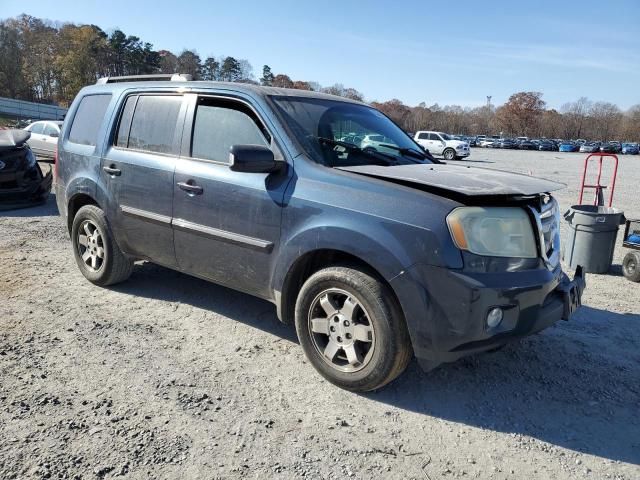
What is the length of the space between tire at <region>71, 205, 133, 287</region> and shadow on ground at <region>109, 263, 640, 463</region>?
1055mm

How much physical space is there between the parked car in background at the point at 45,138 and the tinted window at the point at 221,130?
1356 cm

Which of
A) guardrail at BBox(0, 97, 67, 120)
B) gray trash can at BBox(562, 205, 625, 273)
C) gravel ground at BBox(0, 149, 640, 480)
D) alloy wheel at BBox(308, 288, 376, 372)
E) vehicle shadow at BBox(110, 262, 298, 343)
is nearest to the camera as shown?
gravel ground at BBox(0, 149, 640, 480)

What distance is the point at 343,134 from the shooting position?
4.02 m

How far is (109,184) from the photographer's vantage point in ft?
15.3

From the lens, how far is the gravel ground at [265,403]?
264 cm

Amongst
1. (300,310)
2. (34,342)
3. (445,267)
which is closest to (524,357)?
(445,267)

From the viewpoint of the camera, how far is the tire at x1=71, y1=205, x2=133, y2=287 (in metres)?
4.85

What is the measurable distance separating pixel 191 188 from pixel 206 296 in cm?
144

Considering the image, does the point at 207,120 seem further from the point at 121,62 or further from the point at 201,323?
the point at 121,62

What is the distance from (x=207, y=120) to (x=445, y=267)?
227 cm

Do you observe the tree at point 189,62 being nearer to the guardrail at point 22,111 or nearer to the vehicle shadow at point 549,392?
the guardrail at point 22,111

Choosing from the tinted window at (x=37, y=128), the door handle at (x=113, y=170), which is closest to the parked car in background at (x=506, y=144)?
the tinted window at (x=37, y=128)

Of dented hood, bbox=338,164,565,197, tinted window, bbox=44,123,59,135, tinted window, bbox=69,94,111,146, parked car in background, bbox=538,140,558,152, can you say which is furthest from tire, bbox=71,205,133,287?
parked car in background, bbox=538,140,558,152

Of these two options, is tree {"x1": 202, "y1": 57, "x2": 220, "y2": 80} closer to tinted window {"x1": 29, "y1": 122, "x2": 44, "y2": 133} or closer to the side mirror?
tinted window {"x1": 29, "y1": 122, "x2": 44, "y2": 133}
